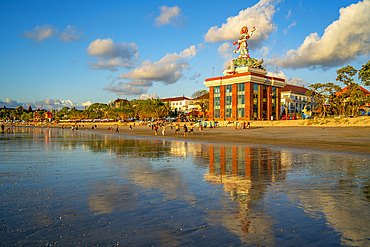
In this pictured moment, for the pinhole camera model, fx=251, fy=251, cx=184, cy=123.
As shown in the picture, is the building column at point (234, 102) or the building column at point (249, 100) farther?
the building column at point (234, 102)

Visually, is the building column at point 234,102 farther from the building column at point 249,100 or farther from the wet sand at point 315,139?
the wet sand at point 315,139

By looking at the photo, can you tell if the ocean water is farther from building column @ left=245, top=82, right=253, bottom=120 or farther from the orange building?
the orange building

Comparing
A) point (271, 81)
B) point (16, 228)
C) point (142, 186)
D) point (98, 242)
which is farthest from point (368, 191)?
point (271, 81)

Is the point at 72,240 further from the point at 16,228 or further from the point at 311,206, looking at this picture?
the point at 311,206

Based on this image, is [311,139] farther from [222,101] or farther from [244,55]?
[244,55]

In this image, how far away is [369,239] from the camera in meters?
4.96

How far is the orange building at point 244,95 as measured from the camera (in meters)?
78.2

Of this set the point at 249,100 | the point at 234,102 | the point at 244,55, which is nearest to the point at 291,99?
the point at 244,55

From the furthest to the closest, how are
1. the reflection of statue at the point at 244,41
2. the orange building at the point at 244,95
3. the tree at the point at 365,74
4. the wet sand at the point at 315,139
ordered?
the reflection of statue at the point at 244,41 < the orange building at the point at 244,95 < the tree at the point at 365,74 < the wet sand at the point at 315,139

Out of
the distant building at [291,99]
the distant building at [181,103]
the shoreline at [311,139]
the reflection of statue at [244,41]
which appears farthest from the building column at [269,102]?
the distant building at [181,103]

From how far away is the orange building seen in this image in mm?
78188

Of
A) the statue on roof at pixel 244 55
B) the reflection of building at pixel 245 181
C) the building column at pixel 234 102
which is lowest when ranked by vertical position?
the reflection of building at pixel 245 181

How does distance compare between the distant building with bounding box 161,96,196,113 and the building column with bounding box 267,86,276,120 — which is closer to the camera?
the building column with bounding box 267,86,276,120

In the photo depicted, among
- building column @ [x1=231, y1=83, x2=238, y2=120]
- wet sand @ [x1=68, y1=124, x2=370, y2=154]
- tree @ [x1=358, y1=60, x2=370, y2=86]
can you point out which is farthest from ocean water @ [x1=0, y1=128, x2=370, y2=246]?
building column @ [x1=231, y1=83, x2=238, y2=120]
